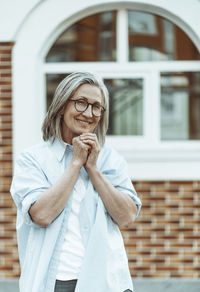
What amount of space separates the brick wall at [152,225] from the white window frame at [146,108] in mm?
99

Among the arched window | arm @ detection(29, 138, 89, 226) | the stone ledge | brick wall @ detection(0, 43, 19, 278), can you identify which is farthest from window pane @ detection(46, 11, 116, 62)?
arm @ detection(29, 138, 89, 226)

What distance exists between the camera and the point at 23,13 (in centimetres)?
446

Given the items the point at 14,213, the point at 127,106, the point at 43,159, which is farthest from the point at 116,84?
the point at 43,159

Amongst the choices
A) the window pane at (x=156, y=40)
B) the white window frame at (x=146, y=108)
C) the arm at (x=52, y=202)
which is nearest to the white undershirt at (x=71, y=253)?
the arm at (x=52, y=202)

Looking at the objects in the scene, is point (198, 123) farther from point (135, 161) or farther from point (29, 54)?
point (29, 54)

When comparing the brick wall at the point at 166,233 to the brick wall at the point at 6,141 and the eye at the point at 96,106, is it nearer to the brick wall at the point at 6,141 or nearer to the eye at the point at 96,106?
the brick wall at the point at 6,141

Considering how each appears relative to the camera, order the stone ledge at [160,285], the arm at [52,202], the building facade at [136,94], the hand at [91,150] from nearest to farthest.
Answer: the arm at [52,202], the hand at [91,150], the building facade at [136,94], the stone ledge at [160,285]

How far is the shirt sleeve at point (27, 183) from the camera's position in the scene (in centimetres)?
201

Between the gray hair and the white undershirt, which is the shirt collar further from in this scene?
the white undershirt

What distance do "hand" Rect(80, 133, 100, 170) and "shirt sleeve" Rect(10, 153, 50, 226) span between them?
0.69 feet

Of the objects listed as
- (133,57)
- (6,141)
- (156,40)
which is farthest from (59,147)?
(156,40)

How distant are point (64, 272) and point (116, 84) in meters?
2.99

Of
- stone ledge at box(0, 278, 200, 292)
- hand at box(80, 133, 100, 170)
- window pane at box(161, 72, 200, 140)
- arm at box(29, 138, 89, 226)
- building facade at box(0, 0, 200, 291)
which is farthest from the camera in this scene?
window pane at box(161, 72, 200, 140)

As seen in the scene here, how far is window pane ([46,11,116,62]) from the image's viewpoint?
470 centimetres
